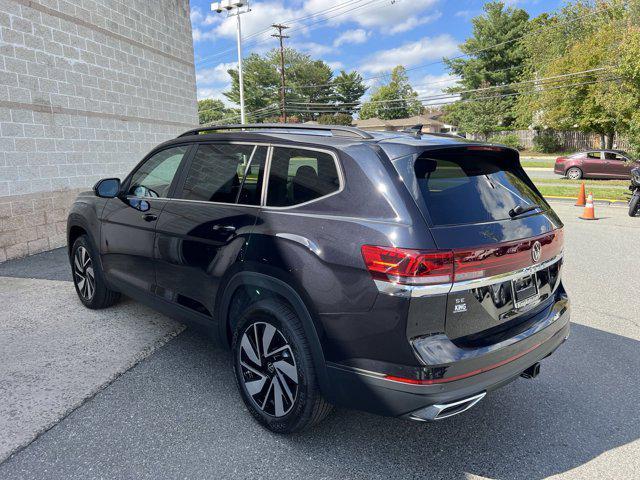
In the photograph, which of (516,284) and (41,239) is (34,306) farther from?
(516,284)

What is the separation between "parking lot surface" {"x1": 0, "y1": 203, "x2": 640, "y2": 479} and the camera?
2.43 m

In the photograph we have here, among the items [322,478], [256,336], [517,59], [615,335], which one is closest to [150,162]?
[256,336]

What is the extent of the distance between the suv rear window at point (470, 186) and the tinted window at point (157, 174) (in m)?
2.05

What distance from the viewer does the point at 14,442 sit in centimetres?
265

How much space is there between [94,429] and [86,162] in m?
7.55

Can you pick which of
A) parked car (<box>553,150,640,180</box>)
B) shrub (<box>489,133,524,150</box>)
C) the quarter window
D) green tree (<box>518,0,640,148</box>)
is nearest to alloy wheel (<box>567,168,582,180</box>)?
parked car (<box>553,150,640,180</box>)

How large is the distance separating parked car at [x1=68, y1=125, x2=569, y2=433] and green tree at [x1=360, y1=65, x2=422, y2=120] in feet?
264

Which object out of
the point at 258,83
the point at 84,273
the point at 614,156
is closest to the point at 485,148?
the point at 84,273

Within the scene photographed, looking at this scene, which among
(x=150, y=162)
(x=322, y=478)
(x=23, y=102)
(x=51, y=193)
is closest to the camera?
(x=322, y=478)

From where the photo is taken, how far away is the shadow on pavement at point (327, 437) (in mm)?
2434

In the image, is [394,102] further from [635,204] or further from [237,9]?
[635,204]

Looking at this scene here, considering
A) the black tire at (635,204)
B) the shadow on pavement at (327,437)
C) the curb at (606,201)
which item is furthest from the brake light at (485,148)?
the curb at (606,201)

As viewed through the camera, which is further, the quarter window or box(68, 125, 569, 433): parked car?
the quarter window

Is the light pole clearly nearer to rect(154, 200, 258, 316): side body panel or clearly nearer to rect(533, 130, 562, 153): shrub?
rect(154, 200, 258, 316): side body panel
